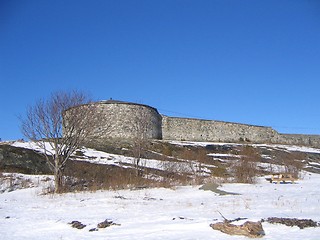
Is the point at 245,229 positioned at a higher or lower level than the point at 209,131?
lower

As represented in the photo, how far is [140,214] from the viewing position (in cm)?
888

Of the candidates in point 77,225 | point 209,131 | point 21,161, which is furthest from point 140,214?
point 209,131

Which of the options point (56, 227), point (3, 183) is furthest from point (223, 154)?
point (56, 227)

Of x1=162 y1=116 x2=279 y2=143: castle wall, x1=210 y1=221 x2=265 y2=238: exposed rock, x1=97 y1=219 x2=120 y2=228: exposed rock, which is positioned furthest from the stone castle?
x1=210 y1=221 x2=265 y2=238: exposed rock

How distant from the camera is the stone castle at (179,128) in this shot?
34969 millimetres

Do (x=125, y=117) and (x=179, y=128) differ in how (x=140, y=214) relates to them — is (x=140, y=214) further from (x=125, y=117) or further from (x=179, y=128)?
(x=179, y=128)

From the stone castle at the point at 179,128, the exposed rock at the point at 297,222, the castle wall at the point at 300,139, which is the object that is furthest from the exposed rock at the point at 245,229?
the castle wall at the point at 300,139

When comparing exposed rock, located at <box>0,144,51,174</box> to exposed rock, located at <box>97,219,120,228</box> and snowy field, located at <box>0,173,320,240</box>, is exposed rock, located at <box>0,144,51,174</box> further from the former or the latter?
exposed rock, located at <box>97,219,120,228</box>

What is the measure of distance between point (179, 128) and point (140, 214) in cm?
3177

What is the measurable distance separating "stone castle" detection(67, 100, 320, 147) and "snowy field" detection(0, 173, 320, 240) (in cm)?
1809

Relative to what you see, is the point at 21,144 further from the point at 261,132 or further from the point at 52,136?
the point at 261,132

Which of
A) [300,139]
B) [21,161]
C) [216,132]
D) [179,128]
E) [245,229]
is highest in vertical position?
[179,128]

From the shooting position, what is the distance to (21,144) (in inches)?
990

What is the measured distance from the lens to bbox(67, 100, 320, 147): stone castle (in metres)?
35.0
